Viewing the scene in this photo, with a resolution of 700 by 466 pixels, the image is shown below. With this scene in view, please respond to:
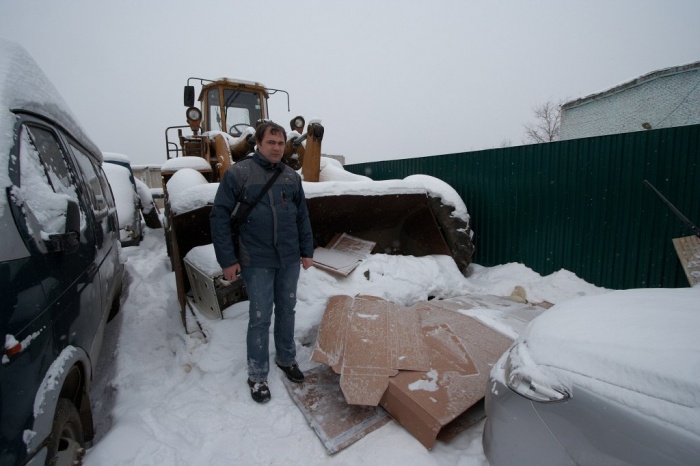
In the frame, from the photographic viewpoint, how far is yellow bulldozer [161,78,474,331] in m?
3.37

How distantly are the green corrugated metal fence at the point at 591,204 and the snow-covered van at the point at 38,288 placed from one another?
199 inches

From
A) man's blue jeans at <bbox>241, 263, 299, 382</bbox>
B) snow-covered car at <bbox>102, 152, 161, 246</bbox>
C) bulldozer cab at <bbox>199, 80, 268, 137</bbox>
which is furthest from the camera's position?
bulldozer cab at <bbox>199, 80, 268, 137</bbox>

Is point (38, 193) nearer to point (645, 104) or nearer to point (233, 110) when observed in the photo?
point (233, 110)

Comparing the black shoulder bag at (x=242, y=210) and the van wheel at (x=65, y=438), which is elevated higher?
the black shoulder bag at (x=242, y=210)

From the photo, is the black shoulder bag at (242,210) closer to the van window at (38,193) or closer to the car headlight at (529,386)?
A: the van window at (38,193)

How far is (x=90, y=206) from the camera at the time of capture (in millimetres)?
2346

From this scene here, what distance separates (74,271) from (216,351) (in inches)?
60.7

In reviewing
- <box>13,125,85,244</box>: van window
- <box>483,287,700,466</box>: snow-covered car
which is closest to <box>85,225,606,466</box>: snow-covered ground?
<box>483,287,700,466</box>: snow-covered car

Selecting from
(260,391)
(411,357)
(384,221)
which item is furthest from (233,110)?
(411,357)

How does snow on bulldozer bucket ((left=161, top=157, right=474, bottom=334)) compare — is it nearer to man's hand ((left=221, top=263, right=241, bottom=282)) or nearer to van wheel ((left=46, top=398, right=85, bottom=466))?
man's hand ((left=221, top=263, right=241, bottom=282))

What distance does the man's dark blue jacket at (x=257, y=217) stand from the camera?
92.5 inches

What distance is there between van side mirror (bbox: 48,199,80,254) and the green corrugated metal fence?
503 centimetres

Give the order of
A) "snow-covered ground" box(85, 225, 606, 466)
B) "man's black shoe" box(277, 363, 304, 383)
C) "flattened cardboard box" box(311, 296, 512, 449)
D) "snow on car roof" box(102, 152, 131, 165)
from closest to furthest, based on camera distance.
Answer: "snow-covered ground" box(85, 225, 606, 466) < "flattened cardboard box" box(311, 296, 512, 449) < "man's black shoe" box(277, 363, 304, 383) < "snow on car roof" box(102, 152, 131, 165)

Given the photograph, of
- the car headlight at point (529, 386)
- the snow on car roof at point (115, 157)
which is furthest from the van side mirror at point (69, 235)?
the snow on car roof at point (115, 157)
